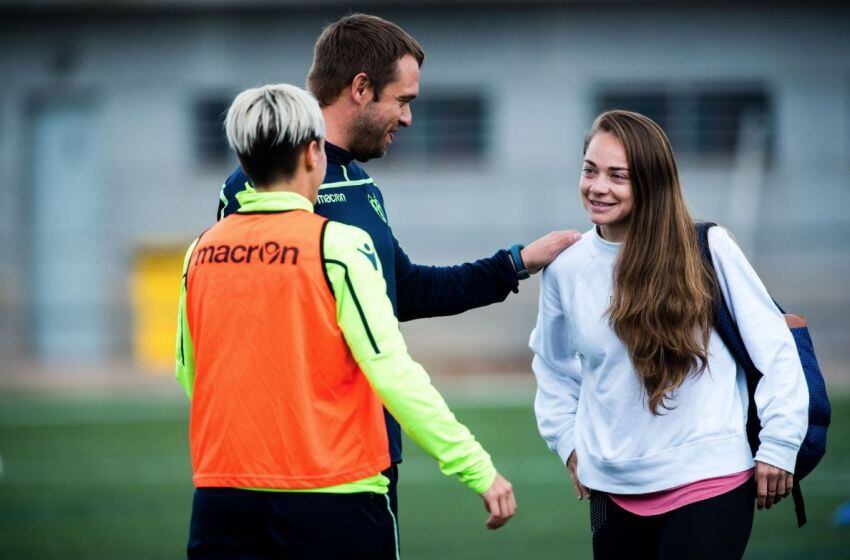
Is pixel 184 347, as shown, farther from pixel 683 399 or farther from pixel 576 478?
pixel 683 399

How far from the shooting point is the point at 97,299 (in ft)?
67.5

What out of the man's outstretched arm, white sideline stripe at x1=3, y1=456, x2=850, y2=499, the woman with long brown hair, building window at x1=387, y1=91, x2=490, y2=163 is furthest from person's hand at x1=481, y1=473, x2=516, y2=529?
building window at x1=387, y1=91, x2=490, y2=163

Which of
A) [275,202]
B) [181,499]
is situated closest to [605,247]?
[275,202]

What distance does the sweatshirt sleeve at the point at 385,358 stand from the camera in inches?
129

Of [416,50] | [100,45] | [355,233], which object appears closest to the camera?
[355,233]

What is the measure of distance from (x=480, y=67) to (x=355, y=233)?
1797 cm

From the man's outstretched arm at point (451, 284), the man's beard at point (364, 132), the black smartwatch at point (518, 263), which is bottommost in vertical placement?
the man's outstretched arm at point (451, 284)

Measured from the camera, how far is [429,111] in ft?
68.8

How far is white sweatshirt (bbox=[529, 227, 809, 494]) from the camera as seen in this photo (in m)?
3.72

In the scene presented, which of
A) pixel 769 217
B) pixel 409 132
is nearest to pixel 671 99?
pixel 769 217

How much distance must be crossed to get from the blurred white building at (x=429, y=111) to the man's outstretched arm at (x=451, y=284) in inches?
609

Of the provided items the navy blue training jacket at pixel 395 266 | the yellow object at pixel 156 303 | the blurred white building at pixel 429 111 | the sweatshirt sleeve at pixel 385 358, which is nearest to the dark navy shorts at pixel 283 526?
the sweatshirt sleeve at pixel 385 358

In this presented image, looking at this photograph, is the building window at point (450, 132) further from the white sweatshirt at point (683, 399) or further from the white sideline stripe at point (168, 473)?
the white sweatshirt at point (683, 399)

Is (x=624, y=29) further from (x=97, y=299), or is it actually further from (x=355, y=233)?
(x=355, y=233)
